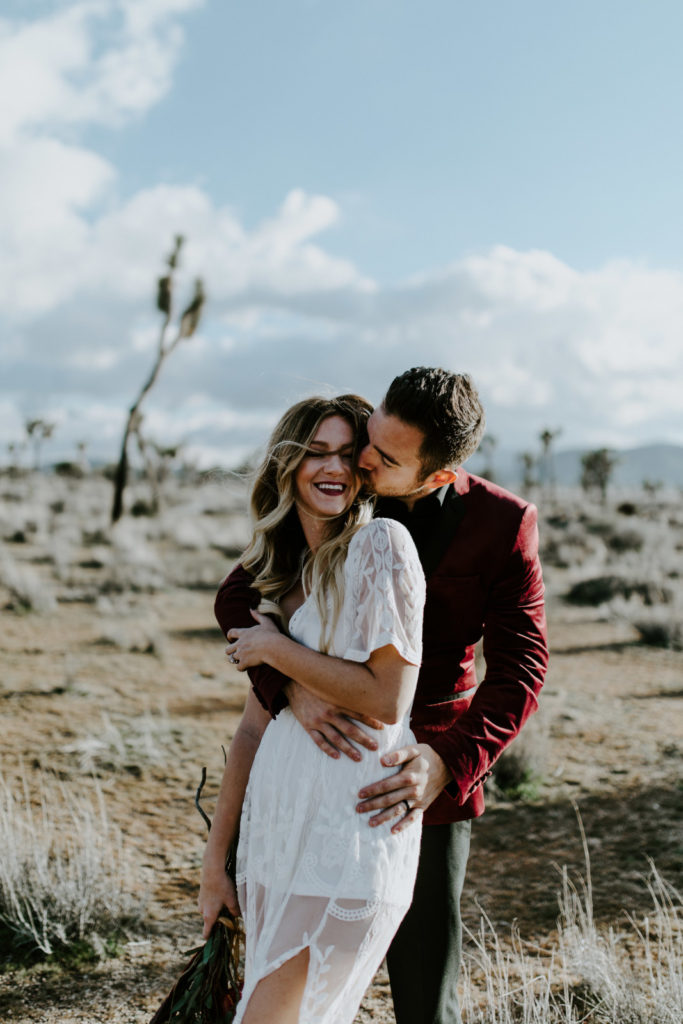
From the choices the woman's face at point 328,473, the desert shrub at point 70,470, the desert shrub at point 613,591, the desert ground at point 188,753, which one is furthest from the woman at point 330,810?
the desert shrub at point 70,470

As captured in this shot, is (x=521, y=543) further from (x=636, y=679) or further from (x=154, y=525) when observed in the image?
(x=154, y=525)

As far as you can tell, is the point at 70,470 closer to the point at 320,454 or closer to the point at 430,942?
the point at 320,454

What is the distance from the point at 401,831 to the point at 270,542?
0.85 metres

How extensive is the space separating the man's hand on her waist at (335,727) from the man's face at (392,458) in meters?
0.60

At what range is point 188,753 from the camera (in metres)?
6.88

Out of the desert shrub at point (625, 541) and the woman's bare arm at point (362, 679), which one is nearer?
the woman's bare arm at point (362, 679)

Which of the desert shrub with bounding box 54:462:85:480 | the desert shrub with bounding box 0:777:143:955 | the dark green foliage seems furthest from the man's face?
the desert shrub with bounding box 54:462:85:480

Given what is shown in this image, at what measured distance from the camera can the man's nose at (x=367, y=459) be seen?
221 cm

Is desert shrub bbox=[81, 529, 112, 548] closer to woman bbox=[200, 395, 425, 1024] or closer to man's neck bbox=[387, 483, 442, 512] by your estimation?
man's neck bbox=[387, 483, 442, 512]

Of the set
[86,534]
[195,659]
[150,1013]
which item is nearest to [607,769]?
[150,1013]

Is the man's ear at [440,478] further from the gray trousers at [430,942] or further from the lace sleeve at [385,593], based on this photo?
the gray trousers at [430,942]

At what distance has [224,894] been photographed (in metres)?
2.28

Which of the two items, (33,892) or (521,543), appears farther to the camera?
(33,892)

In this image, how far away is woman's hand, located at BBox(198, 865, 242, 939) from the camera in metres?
2.28
